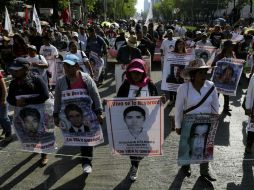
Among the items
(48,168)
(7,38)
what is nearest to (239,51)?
(7,38)

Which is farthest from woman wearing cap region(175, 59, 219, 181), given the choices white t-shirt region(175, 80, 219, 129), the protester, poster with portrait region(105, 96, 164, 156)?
the protester

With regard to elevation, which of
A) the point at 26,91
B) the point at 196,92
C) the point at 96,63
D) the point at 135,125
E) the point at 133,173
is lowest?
the point at 133,173

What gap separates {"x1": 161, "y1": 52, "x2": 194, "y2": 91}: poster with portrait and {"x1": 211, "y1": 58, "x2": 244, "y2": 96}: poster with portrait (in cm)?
73

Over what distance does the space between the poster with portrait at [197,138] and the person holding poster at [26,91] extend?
2142 mm

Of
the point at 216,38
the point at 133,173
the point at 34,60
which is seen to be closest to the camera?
the point at 133,173

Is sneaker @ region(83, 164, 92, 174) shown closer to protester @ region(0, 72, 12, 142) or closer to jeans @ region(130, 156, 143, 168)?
jeans @ region(130, 156, 143, 168)

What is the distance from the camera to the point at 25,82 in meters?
6.22

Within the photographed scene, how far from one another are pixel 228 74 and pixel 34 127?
4.96 m

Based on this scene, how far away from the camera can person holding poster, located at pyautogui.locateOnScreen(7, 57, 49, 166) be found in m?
6.20

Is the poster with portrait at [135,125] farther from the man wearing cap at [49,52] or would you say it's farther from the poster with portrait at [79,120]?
the man wearing cap at [49,52]

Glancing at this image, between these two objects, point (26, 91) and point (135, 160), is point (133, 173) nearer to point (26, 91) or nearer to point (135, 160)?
point (135, 160)

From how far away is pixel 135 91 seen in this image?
5988mm

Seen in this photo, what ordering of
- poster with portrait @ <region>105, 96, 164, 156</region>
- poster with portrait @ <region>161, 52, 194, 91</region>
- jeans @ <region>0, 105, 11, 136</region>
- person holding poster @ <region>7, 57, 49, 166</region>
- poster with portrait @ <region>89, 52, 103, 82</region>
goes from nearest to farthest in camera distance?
poster with portrait @ <region>105, 96, 164, 156</region>
person holding poster @ <region>7, 57, 49, 166</region>
jeans @ <region>0, 105, 11, 136</region>
poster with portrait @ <region>161, 52, 194, 91</region>
poster with portrait @ <region>89, 52, 103, 82</region>

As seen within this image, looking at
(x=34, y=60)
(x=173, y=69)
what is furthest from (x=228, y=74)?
(x=34, y=60)
